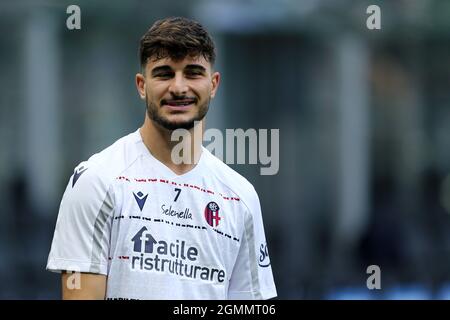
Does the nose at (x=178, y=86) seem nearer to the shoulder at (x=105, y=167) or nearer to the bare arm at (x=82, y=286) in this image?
the shoulder at (x=105, y=167)

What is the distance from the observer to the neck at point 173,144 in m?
5.25

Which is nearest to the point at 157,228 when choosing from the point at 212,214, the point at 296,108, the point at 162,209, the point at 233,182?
the point at 162,209

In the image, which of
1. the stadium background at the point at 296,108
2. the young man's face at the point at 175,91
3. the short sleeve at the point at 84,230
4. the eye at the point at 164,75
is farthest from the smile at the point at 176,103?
the stadium background at the point at 296,108

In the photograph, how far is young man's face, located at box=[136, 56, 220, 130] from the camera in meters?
5.07

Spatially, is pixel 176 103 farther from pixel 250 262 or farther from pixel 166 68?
pixel 250 262

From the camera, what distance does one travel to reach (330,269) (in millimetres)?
14500

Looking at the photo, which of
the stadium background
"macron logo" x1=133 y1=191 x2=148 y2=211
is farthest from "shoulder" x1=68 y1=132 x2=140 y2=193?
the stadium background

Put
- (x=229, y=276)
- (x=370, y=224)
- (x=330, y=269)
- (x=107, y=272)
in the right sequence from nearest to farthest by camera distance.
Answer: (x=107, y=272), (x=229, y=276), (x=330, y=269), (x=370, y=224)

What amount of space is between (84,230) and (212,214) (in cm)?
65

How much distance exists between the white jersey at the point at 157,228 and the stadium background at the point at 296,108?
359 inches

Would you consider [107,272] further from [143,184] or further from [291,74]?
[291,74]

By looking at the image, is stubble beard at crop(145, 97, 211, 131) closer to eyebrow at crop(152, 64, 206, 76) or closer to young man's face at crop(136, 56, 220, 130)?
young man's face at crop(136, 56, 220, 130)

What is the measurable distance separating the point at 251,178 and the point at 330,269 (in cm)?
166
